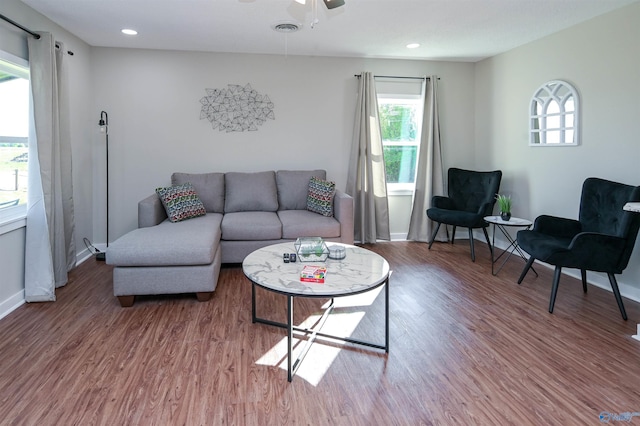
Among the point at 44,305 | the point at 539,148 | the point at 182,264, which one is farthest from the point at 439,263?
the point at 44,305

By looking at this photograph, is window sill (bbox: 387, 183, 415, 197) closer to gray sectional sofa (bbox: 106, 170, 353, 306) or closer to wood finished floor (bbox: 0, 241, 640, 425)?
gray sectional sofa (bbox: 106, 170, 353, 306)

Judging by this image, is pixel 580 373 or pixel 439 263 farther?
pixel 439 263

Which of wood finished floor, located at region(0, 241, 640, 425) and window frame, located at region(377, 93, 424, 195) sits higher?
window frame, located at region(377, 93, 424, 195)

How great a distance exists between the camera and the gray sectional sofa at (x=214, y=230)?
301 cm

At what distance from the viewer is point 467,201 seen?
4930 millimetres

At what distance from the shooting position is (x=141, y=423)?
174 cm

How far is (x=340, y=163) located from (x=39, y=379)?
3.85 meters

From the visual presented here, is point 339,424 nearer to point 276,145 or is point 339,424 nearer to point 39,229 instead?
point 39,229

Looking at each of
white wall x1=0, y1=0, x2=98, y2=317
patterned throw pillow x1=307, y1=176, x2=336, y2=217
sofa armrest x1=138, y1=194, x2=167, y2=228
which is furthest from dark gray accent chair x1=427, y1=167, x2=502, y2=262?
white wall x1=0, y1=0, x2=98, y2=317

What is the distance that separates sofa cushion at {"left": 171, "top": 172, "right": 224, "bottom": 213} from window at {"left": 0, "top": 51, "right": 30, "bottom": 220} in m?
1.48

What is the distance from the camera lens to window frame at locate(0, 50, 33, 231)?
2910 millimetres

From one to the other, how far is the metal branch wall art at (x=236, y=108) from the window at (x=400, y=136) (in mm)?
1521

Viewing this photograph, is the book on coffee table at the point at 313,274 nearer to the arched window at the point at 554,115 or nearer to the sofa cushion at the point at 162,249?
the sofa cushion at the point at 162,249

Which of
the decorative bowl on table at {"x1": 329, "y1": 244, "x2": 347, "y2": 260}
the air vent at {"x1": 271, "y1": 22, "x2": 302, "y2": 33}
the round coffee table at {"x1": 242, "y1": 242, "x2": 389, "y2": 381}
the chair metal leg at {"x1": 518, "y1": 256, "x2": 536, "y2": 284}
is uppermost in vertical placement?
the air vent at {"x1": 271, "y1": 22, "x2": 302, "y2": 33}
